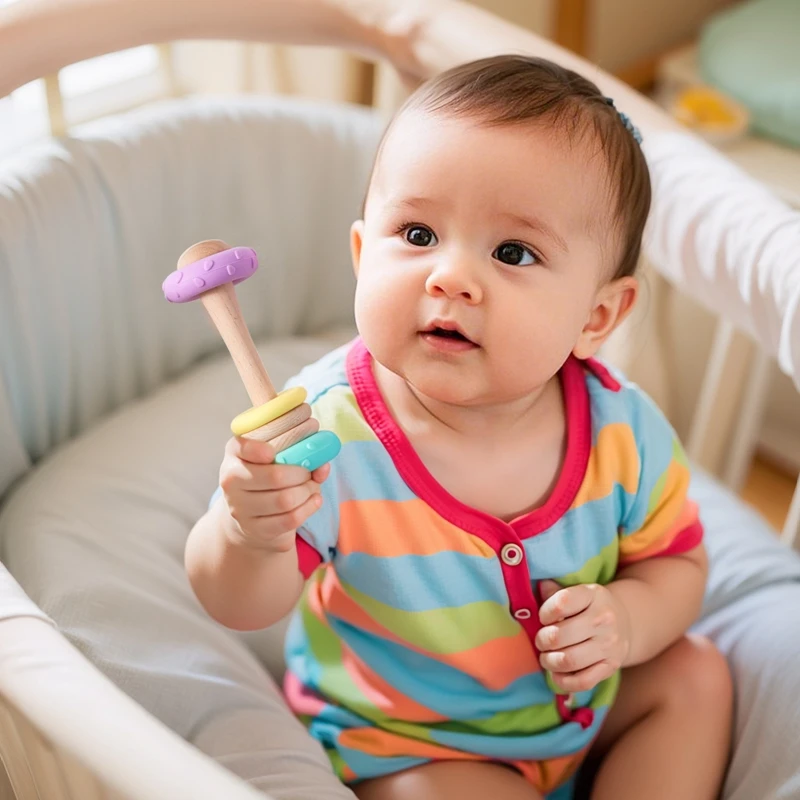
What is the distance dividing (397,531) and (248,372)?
22 cm

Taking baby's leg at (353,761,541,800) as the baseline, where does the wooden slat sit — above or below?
above

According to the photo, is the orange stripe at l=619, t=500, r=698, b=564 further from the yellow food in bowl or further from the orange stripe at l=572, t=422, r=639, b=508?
the yellow food in bowl

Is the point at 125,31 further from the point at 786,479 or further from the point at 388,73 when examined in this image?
the point at 786,479

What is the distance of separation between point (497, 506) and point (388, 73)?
0.59 meters

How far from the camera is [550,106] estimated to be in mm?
675

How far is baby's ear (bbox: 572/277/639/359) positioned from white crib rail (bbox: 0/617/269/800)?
398 millimetres

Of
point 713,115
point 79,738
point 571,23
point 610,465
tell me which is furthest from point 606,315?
point 571,23

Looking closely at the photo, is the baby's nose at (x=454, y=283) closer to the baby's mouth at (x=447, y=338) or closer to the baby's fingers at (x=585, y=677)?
the baby's mouth at (x=447, y=338)

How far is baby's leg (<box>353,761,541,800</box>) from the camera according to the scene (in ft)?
2.45

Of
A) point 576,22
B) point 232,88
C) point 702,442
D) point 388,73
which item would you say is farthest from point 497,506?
point 576,22

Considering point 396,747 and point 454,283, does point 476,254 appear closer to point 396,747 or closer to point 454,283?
point 454,283

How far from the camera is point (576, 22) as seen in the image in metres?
1.80

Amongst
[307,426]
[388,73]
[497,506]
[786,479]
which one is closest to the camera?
[307,426]

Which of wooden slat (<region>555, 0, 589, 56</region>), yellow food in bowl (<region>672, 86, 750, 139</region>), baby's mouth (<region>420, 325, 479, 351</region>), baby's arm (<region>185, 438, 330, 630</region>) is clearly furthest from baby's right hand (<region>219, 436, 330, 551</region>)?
wooden slat (<region>555, 0, 589, 56</region>)
